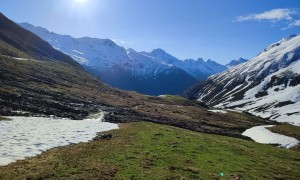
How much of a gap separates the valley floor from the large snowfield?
1591mm

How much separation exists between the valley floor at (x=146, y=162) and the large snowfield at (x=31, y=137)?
5.22 feet

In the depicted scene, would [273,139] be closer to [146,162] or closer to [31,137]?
[146,162]

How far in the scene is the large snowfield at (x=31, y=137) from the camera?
1184 inches

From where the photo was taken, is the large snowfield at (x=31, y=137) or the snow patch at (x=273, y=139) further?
the snow patch at (x=273, y=139)

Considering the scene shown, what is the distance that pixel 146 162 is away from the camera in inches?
1201

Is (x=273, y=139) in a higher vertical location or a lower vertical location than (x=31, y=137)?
higher

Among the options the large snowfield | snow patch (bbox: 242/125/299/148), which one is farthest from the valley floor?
snow patch (bbox: 242/125/299/148)

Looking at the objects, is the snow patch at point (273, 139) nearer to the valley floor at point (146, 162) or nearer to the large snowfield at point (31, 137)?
the valley floor at point (146, 162)

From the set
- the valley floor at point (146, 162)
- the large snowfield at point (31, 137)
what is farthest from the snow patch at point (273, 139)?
the large snowfield at point (31, 137)

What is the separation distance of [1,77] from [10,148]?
74.4 meters

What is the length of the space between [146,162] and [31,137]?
47.9 ft

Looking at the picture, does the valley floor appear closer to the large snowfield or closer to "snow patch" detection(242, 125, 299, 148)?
the large snowfield

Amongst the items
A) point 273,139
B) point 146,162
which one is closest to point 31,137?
point 146,162

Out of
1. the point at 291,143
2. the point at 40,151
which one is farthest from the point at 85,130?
the point at 291,143
